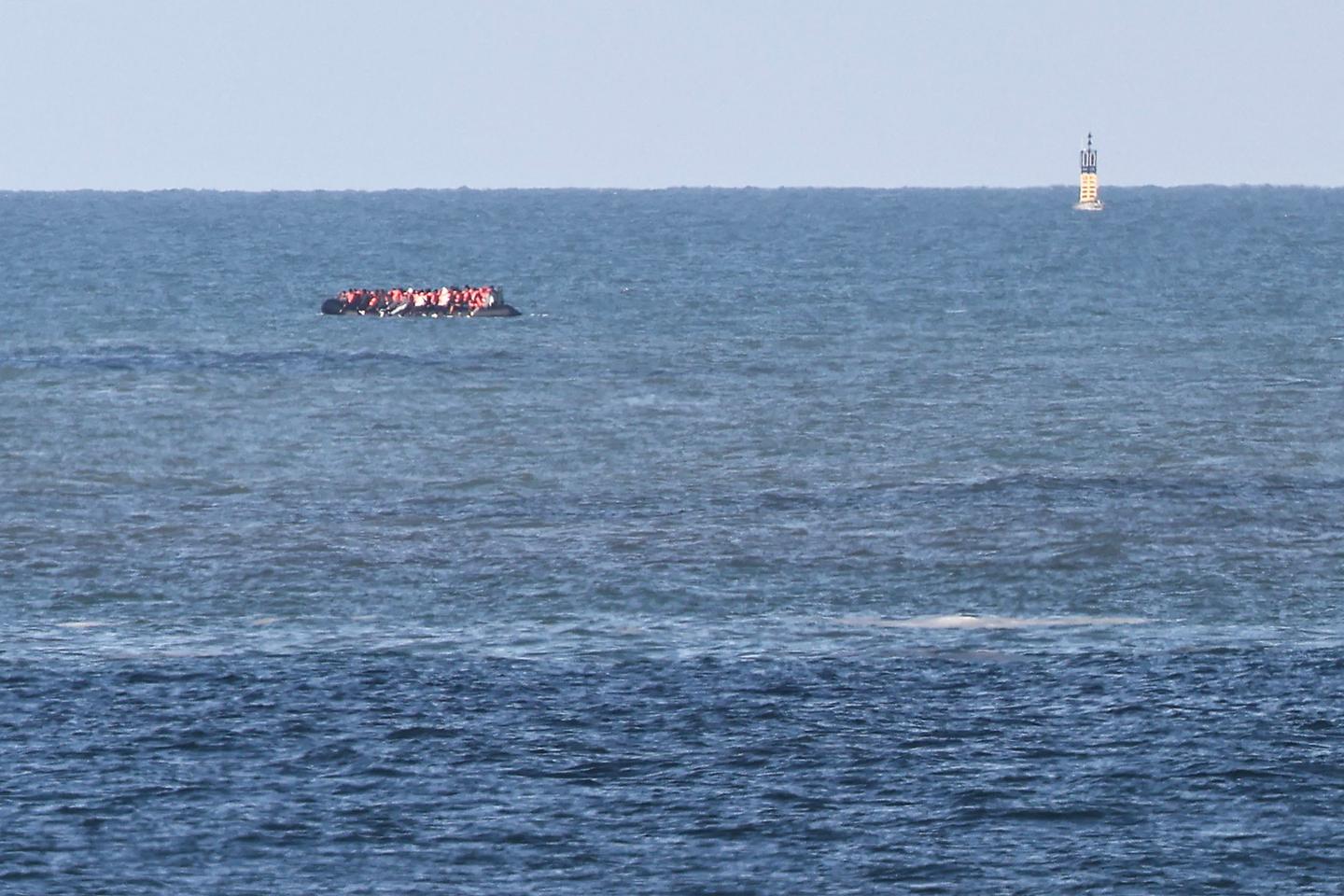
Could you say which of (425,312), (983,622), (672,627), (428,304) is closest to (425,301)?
(428,304)

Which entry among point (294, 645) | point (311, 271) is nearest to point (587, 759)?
point (294, 645)

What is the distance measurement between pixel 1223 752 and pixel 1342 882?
5861 mm

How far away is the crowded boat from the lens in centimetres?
12850

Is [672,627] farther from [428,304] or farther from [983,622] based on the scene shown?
[428,304]

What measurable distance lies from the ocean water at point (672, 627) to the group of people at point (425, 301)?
82.2 ft

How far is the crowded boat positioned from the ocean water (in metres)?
24.7

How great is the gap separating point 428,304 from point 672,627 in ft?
270

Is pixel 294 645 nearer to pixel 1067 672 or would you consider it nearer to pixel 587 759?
pixel 587 759

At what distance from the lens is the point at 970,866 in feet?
112

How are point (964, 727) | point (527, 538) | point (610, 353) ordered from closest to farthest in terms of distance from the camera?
point (964, 727) < point (527, 538) < point (610, 353)

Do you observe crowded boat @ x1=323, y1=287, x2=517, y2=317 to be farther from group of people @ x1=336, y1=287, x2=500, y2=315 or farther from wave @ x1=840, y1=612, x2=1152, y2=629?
wave @ x1=840, y1=612, x2=1152, y2=629

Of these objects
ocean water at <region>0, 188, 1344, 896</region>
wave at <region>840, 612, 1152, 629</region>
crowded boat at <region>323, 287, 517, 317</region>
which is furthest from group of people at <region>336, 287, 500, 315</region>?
wave at <region>840, 612, 1152, 629</region>

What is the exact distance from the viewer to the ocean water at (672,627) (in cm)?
3512

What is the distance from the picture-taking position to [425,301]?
129000mm
